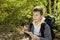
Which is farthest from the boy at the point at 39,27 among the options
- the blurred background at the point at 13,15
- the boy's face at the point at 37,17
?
the blurred background at the point at 13,15

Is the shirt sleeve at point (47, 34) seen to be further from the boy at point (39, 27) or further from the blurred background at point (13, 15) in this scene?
the blurred background at point (13, 15)

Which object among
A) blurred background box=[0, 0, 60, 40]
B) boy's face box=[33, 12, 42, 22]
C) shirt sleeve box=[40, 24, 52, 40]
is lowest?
blurred background box=[0, 0, 60, 40]

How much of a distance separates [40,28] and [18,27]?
17.2 feet

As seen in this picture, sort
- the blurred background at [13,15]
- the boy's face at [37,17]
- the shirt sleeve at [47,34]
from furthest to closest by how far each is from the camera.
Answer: the blurred background at [13,15]
the boy's face at [37,17]
the shirt sleeve at [47,34]

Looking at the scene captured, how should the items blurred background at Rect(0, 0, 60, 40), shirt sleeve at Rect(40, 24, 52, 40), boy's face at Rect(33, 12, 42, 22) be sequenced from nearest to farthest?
1. shirt sleeve at Rect(40, 24, 52, 40)
2. boy's face at Rect(33, 12, 42, 22)
3. blurred background at Rect(0, 0, 60, 40)

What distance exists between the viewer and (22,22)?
9438 mm

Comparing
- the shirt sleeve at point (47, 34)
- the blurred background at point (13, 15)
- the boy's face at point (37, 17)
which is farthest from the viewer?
the blurred background at point (13, 15)

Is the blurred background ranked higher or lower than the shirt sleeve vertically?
lower

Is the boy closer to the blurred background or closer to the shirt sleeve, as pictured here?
the shirt sleeve

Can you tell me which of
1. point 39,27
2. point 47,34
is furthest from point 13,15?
point 47,34

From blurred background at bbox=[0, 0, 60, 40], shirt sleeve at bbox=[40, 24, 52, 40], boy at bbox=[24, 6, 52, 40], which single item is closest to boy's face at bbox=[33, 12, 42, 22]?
boy at bbox=[24, 6, 52, 40]

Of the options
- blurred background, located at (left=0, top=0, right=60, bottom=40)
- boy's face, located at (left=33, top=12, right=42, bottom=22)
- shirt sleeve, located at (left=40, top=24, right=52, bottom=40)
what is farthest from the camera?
blurred background, located at (left=0, top=0, right=60, bottom=40)

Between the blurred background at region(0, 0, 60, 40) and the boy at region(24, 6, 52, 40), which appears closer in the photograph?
the boy at region(24, 6, 52, 40)

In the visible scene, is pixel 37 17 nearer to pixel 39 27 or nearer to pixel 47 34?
pixel 39 27
